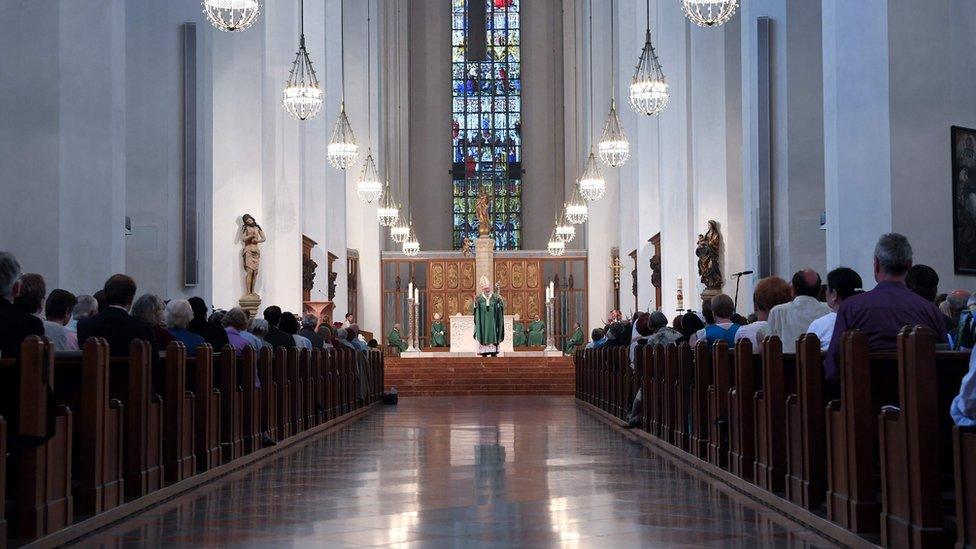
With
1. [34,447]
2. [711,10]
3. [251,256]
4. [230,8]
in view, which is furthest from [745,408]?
[251,256]

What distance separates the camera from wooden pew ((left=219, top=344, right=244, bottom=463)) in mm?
8312

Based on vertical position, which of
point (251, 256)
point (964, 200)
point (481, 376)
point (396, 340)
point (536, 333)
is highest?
point (251, 256)

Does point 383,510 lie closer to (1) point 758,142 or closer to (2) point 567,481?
(2) point 567,481

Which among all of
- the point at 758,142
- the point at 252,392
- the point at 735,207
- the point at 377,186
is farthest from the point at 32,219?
the point at 377,186

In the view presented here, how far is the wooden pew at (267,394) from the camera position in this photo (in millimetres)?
9656

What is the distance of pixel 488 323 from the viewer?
84.8 feet

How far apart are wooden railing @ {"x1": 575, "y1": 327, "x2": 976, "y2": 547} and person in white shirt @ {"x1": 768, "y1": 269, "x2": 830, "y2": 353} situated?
0.23 m

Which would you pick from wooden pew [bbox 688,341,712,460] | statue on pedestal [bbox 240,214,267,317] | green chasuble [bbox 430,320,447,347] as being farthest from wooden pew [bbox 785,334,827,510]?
green chasuble [bbox 430,320,447,347]

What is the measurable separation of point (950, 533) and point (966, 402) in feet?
2.45

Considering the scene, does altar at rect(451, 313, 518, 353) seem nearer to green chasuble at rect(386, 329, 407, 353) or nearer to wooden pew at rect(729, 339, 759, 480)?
green chasuble at rect(386, 329, 407, 353)

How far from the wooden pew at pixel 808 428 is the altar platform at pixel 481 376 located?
54.2 feet

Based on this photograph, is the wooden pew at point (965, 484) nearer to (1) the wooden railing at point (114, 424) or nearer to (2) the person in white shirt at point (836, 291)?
(2) the person in white shirt at point (836, 291)

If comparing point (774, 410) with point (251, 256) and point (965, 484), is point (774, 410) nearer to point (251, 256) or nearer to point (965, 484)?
point (965, 484)

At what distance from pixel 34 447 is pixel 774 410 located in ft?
11.7
